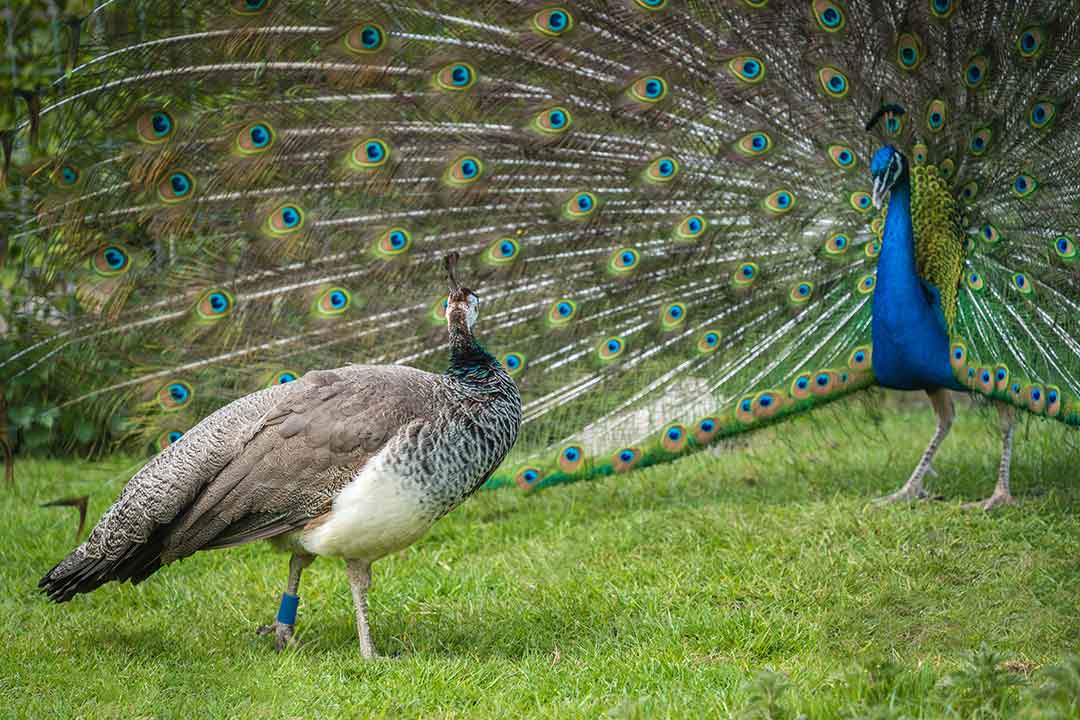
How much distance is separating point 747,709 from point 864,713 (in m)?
0.27

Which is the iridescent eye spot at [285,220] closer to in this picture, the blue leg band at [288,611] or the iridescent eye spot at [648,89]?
the iridescent eye spot at [648,89]

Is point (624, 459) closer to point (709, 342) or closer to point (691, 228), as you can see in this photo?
point (709, 342)

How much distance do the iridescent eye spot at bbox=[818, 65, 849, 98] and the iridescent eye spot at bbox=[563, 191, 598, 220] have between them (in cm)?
107

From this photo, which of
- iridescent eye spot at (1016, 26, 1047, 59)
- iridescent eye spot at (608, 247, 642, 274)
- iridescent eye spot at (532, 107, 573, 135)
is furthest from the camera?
iridescent eye spot at (608, 247, 642, 274)

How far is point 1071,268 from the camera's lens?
15.1 ft

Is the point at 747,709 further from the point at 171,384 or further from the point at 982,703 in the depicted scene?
the point at 171,384

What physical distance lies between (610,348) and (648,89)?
1.11 m

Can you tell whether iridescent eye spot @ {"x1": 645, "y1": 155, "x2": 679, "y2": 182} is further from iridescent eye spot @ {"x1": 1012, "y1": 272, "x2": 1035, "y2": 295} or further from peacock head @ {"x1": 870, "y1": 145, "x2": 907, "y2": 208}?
iridescent eye spot @ {"x1": 1012, "y1": 272, "x2": 1035, "y2": 295}

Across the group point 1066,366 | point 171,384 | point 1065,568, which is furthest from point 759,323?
point 171,384

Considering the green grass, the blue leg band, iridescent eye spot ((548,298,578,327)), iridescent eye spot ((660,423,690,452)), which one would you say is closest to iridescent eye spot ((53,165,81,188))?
the green grass

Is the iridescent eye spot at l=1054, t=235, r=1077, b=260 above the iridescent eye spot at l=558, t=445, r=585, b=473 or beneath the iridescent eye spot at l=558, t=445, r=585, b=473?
above

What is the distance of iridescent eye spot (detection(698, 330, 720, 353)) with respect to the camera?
5.05m

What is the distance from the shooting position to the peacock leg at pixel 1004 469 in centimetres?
487

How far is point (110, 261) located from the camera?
450 centimetres
